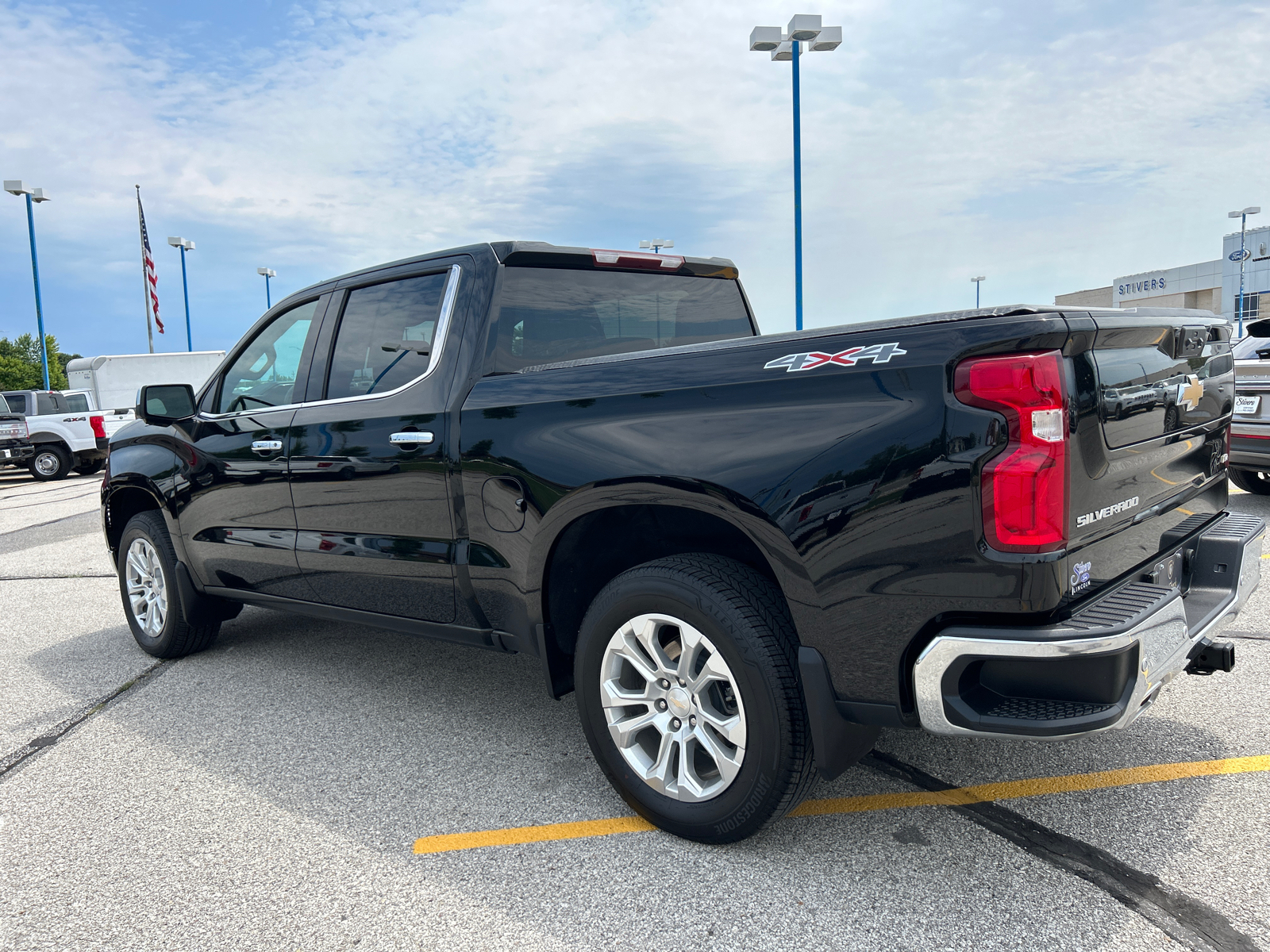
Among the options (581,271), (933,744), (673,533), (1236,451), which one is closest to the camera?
(673,533)

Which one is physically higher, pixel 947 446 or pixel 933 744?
pixel 947 446

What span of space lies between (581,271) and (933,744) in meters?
2.29

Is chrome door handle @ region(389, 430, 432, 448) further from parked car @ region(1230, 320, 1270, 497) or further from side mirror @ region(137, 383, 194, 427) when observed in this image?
parked car @ region(1230, 320, 1270, 497)

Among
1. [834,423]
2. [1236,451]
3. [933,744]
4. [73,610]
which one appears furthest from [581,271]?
[1236,451]

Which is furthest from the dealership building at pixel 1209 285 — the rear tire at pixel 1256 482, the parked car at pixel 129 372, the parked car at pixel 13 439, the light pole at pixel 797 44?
the parked car at pixel 13 439

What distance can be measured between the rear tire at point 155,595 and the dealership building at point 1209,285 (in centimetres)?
5308

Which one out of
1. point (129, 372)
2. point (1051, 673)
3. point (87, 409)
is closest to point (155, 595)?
point (1051, 673)

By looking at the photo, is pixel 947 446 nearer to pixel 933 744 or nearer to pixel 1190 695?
pixel 933 744

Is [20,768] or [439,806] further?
[20,768]

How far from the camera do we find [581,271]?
146 inches

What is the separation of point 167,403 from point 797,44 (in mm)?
14652

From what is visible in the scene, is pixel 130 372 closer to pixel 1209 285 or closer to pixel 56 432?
pixel 56 432

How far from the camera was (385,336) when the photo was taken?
3764 mm

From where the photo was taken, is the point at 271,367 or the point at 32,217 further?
the point at 32,217
